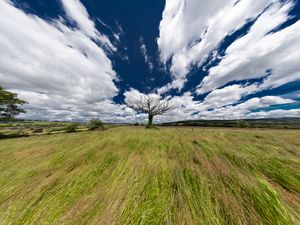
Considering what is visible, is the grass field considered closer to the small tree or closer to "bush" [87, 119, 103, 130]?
the small tree

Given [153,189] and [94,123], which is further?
[94,123]

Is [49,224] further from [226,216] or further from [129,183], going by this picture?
[226,216]

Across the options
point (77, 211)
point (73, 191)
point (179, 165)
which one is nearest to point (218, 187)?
point (179, 165)

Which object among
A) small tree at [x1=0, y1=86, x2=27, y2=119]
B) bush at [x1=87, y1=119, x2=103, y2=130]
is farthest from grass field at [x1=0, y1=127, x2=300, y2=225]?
bush at [x1=87, y1=119, x2=103, y2=130]

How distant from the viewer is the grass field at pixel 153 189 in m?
1.43

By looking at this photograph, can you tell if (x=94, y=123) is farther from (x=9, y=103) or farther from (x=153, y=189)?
(x=153, y=189)

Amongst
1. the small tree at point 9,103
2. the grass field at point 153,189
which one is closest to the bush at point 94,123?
the small tree at point 9,103

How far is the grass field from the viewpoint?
1432mm

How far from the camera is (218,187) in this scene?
74.7 inches

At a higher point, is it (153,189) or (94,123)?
(94,123)

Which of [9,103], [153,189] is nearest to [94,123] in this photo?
[9,103]

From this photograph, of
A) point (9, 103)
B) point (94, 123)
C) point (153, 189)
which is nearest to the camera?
point (153, 189)

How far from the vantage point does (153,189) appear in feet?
6.05

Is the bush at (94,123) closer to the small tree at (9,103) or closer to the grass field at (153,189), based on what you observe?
the small tree at (9,103)
